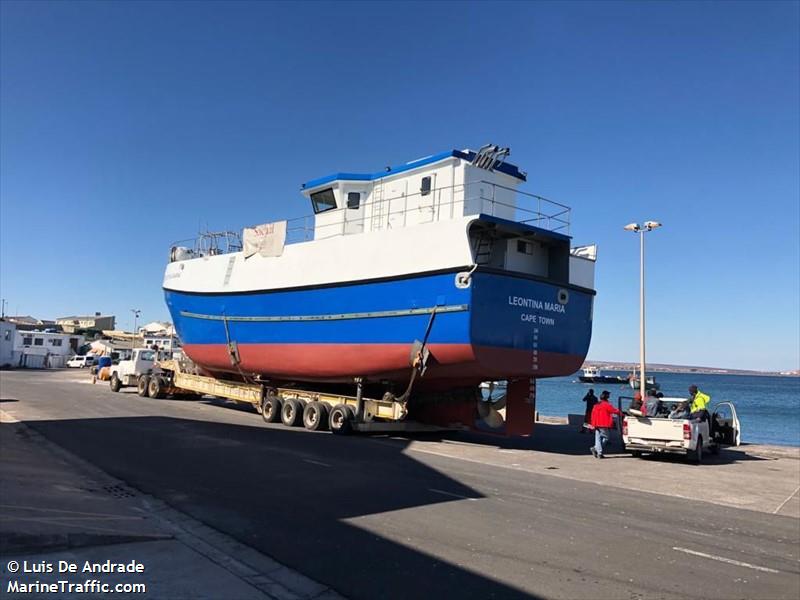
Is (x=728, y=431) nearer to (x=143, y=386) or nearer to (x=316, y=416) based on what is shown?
(x=316, y=416)

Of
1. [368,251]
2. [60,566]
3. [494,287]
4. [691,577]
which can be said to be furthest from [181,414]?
[691,577]

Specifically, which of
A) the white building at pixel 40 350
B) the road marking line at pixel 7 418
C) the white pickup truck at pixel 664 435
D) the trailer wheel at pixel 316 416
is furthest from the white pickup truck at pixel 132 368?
the white building at pixel 40 350

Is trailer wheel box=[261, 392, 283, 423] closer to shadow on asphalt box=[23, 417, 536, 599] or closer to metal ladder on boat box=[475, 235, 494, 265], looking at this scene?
shadow on asphalt box=[23, 417, 536, 599]

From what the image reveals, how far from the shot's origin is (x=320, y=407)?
16.7 meters

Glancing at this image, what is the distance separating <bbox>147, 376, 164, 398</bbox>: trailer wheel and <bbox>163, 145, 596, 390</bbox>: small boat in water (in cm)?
754

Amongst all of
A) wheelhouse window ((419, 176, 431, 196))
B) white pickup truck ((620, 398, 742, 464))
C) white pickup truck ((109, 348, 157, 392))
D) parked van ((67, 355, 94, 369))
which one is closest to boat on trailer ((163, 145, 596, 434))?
wheelhouse window ((419, 176, 431, 196))

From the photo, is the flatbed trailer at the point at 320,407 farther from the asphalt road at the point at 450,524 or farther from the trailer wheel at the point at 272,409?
the asphalt road at the point at 450,524

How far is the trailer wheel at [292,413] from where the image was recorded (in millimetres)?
17391

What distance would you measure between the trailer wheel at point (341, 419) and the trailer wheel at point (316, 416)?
0.41 metres

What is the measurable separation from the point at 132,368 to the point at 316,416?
16.0 metres

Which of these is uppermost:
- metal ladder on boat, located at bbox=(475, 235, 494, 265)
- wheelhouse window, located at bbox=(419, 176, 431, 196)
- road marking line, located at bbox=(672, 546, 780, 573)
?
wheelhouse window, located at bbox=(419, 176, 431, 196)

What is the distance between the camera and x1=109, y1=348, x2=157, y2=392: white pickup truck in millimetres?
28719

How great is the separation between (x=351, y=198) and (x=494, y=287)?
6.19m

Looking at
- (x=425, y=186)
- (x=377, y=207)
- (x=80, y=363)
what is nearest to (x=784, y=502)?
(x=425, y=186)
